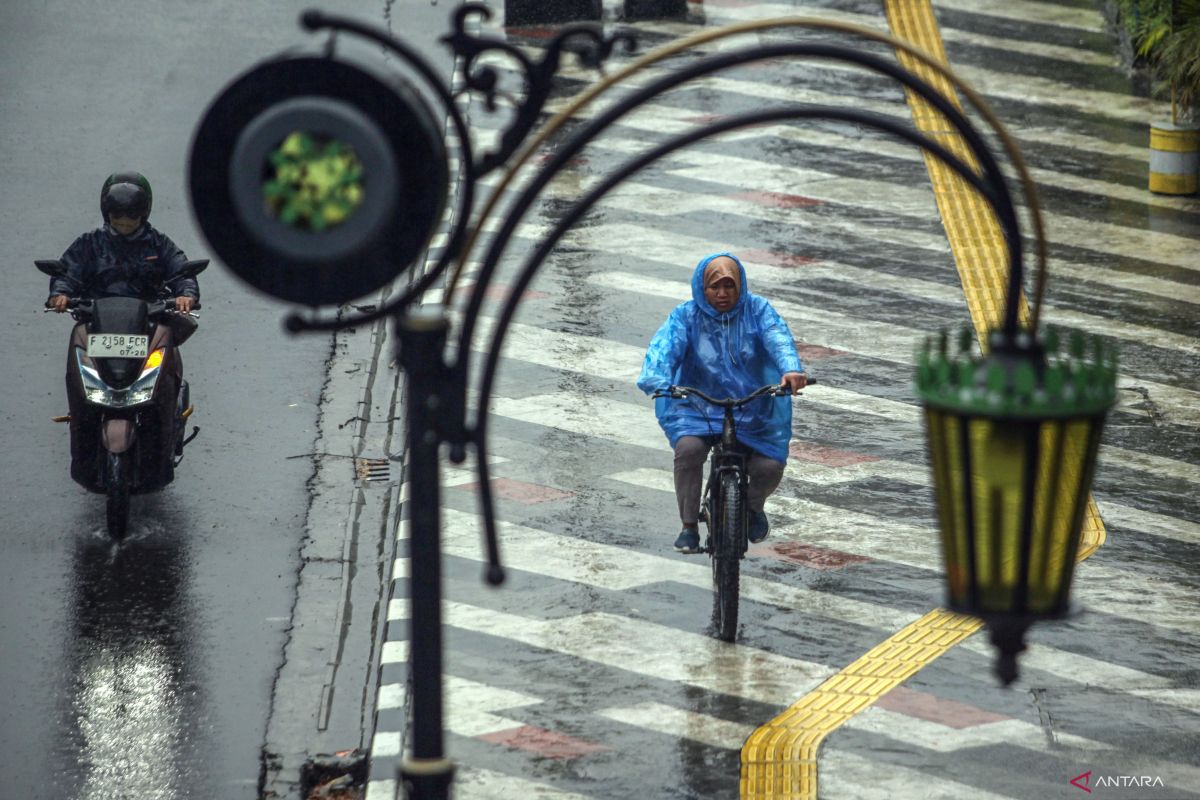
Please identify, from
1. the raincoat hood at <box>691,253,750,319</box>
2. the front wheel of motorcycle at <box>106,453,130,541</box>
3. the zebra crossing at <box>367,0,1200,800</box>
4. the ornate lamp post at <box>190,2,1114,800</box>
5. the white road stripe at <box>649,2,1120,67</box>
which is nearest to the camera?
the ornate lamp post at <box>190,2,1114,800</box>

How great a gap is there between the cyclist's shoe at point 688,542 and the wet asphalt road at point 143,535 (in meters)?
2.07

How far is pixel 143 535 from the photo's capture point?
1095 cm

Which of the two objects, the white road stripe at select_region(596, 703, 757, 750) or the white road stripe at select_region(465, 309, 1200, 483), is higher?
the white road stripe at select_region(465, 309, 1200, 483)

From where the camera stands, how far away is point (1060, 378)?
3.88 meters

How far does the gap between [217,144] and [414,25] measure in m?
16.1

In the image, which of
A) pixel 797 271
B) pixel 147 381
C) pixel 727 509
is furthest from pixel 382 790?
pixel 797 271

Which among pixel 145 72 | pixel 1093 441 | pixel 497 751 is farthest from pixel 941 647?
pixel 145 72

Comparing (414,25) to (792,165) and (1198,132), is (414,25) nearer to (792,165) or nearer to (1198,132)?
(792,165)

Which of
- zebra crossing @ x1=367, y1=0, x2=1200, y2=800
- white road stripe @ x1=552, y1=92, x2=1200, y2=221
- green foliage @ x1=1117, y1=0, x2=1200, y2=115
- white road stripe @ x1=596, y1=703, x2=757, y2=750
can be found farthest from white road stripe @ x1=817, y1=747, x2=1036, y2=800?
white road stripe @ x1=552, y1=92, x2=1200, y2=221

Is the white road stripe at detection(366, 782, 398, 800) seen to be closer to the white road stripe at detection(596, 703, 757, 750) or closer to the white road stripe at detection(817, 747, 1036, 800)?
the white road stripe at detection(596, 703, 757, 750)

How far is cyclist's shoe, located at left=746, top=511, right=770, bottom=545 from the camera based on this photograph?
391 inches

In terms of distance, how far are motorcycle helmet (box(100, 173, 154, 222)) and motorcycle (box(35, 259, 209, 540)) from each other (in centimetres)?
43

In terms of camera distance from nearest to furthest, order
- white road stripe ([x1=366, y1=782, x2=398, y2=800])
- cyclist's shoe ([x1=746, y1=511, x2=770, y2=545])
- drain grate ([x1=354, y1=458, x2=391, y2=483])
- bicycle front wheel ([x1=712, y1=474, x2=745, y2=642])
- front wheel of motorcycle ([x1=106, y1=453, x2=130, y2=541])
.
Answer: white road stripe ([x1=366, y1=782, x2=398, y2=800]), bicycle front wheel ([x1=712, y1=474, x2=745, y2=642]), cyclist's shoe ([x1=746, y1=511, x2=770, y2=545]), front wheel of motorcycle ([x1=106, y1=453, x2=130, y2=541]), drain grate ([x1=354, y1=458, x2=391, y2=483])

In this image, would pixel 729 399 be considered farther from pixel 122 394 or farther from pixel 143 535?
pixel 143 535
